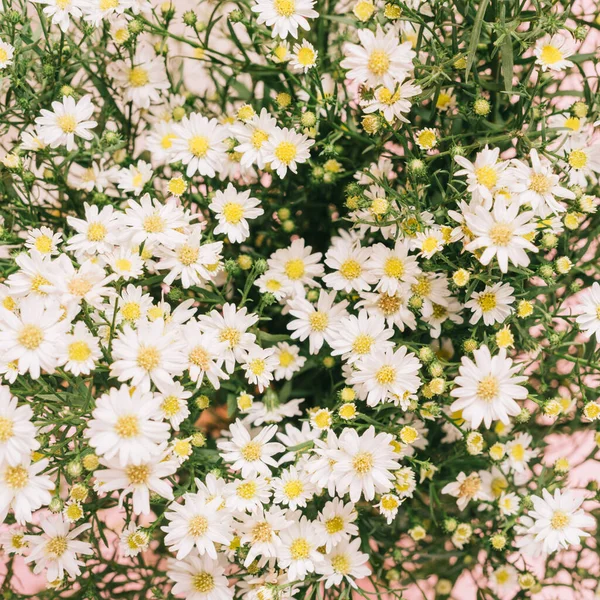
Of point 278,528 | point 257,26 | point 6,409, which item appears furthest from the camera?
point 257,26

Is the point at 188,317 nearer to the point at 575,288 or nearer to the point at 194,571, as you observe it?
the point at 194,571

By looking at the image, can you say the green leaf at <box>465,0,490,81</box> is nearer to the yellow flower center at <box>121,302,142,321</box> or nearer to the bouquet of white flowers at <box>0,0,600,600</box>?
the bouquet of white flowers at <box>0,0,600,600</box>

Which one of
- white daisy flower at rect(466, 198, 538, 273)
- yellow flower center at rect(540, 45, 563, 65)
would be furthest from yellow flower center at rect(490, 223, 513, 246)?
yellow flower center at rect(540, 45, 563, 65)

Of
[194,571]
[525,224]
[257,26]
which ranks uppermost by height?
[257,26]

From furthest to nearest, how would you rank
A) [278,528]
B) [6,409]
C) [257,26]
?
[257,26] → [278,528] → [6,409]

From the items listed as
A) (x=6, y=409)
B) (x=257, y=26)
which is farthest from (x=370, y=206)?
(x=6, y=409)

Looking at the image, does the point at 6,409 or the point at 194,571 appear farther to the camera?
the point at 194,571

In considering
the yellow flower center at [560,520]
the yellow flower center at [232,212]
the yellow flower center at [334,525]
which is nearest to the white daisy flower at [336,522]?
the yellow flower center at [334,525]
